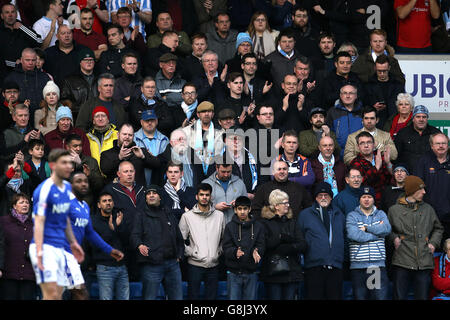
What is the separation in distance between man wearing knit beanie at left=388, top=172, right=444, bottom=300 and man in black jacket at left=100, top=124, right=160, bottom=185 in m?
3.47

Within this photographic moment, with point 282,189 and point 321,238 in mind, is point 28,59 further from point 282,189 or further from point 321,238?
point 321,238

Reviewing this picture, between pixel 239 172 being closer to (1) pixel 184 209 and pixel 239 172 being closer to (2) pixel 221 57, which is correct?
(1) pixel 184 209

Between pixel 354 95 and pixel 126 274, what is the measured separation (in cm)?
478

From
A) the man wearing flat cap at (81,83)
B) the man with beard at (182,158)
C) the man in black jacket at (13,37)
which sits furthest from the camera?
the man in black jacket at (13,37)

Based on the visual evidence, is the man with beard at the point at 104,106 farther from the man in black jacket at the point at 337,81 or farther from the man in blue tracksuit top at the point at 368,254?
the man in blue tracksuit top at the point at 368,254

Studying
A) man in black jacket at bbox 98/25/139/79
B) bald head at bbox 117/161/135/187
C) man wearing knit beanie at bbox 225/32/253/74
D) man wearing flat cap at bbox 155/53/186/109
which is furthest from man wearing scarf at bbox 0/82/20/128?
man wearing knit beanie at bbox 225/32/253/74

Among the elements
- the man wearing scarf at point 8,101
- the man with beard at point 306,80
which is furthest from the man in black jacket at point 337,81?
the man wearing scarf at point 8,101

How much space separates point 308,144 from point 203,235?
2417 millimetres

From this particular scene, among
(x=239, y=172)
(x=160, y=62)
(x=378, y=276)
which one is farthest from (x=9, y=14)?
(x=378, y=276)

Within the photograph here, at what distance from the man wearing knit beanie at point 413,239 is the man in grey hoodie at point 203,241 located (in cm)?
242

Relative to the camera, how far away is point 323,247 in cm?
1316

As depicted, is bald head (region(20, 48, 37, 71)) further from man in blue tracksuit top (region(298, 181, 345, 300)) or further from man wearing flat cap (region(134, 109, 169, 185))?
man in blue tracksuit top (region(298, 181, 345, 300))

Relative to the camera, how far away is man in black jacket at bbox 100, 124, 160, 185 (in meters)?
13.8

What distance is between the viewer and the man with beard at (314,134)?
47.9 ft
